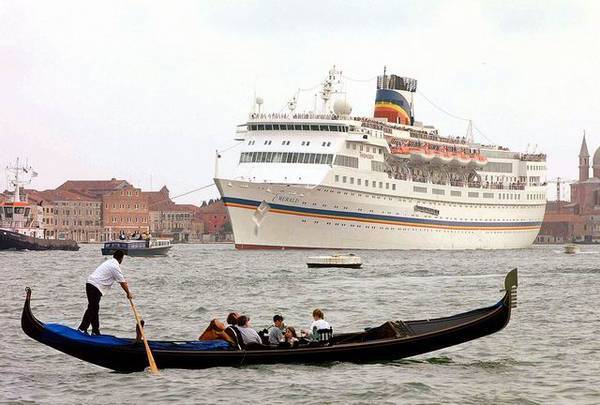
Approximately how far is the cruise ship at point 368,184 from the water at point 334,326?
1506cm

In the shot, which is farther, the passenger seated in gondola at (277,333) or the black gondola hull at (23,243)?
the black gondola hull at (23,243)

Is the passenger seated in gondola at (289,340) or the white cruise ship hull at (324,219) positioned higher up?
the white cruise ship hull at (324,219)

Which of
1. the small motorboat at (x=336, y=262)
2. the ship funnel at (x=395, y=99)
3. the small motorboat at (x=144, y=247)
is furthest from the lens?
the ship funnel at (x=395, y=99)

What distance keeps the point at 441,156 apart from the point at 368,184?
1504 centimetres

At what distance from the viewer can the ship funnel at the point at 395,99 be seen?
10438 cm

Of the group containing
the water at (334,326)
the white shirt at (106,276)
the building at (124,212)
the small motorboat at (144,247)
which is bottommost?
the water at (334,326)

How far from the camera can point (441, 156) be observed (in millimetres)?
97062

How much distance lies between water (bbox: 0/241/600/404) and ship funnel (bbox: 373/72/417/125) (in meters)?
42.1

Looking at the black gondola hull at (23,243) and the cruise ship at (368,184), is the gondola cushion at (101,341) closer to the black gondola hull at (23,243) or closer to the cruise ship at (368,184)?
the cruise ship at (368,184)

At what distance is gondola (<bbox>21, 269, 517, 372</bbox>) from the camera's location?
1980 centimetres

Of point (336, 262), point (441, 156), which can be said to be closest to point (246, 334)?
point (336, 262)

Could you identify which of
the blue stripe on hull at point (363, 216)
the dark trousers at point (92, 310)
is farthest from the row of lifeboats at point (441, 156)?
the dark trousers at point (92, 310)

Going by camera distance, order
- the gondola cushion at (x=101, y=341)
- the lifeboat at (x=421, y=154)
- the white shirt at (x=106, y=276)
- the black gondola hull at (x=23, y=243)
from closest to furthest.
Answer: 1. the gondola cushion at (x=101, y=341)
2. the white shirt at (x=106, y=276)
3. the lifeboat at (x=421, y=154)
4. the black gondola hull at (x=23, y=243)

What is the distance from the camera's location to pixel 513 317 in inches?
1289
